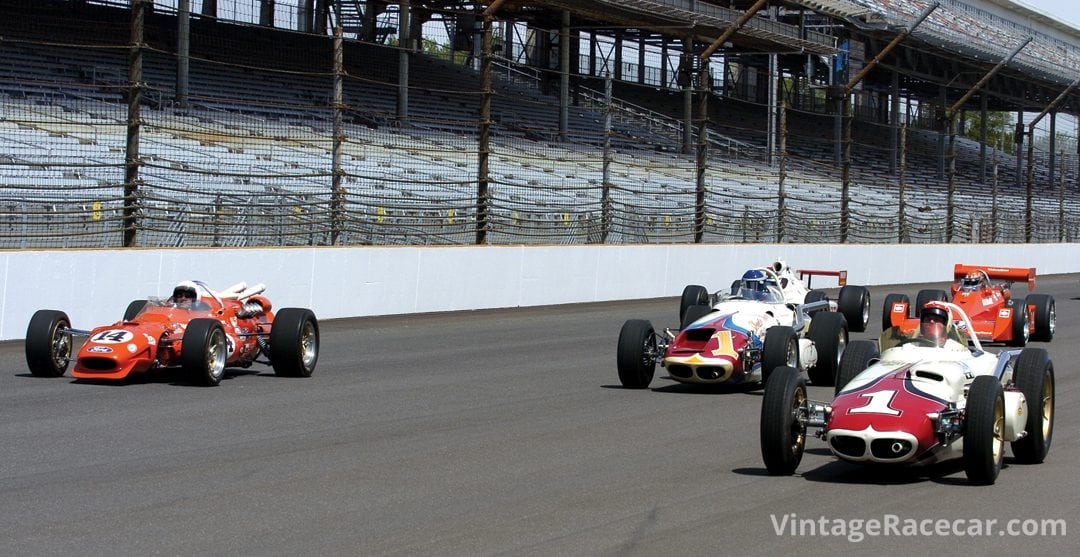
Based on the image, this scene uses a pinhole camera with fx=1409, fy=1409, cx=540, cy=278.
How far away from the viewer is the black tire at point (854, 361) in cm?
943

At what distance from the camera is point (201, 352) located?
39.0 ft

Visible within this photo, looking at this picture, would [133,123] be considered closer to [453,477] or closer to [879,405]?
[453,477]

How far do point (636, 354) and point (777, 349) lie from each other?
4.07 feet

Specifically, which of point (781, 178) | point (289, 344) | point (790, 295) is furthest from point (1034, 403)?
point (781, 178)

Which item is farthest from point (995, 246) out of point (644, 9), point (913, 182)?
point (644, 9)

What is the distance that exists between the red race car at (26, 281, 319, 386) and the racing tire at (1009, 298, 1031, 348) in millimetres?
9131

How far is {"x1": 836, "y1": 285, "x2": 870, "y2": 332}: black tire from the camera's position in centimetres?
1948

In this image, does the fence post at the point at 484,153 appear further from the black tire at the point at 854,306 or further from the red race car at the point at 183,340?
the red race car at the point at 183,340

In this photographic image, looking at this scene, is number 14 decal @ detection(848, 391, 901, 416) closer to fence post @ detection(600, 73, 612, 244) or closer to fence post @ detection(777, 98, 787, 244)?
fence post @ detection(600, 73, 612, 244)

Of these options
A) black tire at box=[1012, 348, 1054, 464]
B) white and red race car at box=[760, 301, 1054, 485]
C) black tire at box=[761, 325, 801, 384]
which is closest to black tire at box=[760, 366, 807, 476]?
white and red race car at box=[760, 301, 1054, 485]

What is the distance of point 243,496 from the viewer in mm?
7445

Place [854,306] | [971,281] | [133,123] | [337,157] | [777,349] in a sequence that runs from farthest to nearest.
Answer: [854,306]
[337,157]
[971,281]
[133,123]
[777,349]

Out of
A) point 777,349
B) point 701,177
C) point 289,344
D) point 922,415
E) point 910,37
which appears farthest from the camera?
point 910,37

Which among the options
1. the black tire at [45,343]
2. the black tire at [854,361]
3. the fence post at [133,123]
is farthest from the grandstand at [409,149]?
the black tire at [854,361]
